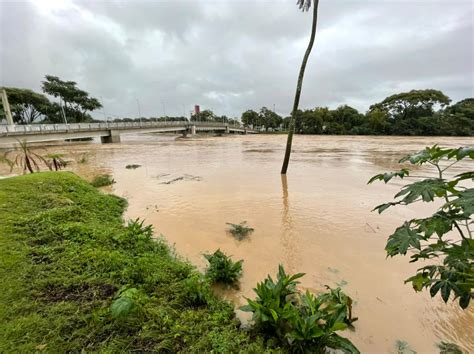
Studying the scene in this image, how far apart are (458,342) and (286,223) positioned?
3.19 meters

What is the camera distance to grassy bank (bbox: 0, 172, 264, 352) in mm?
1898

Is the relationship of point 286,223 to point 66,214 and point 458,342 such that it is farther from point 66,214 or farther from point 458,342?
point 66,214

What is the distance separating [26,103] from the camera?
1668 inches

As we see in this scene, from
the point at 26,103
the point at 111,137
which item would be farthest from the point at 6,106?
the point at 26,103

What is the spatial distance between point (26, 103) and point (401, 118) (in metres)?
75.0

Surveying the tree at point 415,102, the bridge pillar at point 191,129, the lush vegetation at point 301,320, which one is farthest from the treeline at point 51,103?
the tree at point 415,102

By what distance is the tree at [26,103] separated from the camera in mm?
38844

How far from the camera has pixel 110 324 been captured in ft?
6.64

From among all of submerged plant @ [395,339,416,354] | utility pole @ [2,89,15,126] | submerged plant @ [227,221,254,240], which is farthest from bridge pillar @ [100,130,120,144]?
submerged plant @ [395,339,416,354]

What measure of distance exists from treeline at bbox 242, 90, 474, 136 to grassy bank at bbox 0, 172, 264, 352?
59273mm

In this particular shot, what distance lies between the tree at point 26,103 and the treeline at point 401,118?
180 feet

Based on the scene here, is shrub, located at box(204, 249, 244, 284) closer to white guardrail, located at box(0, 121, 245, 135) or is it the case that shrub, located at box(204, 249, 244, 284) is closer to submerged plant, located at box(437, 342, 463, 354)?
submerged plant, located at box(437, 342, 463, 354)

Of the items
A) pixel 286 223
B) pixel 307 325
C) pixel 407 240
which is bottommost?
pixel 286 223

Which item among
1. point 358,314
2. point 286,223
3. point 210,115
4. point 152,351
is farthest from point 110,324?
point 210,115
